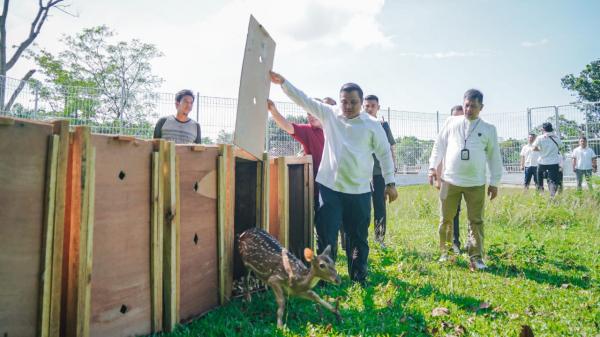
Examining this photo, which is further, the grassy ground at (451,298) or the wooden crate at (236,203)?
the wooden crate at (236,203)

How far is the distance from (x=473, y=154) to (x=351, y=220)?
2175mm


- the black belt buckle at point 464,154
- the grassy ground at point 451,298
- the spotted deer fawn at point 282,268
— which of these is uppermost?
the black belt buckle at point 464,154

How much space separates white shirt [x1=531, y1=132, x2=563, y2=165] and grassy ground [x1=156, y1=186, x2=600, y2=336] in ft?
14.6

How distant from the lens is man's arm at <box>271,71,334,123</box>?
467 cm

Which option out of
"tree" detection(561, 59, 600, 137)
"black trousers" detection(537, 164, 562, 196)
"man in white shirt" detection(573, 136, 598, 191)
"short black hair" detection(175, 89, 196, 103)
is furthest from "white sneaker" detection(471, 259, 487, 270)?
"tree" detection(561, 59, 600, 137)

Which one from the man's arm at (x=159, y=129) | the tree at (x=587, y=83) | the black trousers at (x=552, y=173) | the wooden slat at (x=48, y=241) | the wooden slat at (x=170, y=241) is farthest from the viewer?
the tree at (x=587, y=83)

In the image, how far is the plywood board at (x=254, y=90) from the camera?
3.95 metres

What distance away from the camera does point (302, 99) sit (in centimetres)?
474

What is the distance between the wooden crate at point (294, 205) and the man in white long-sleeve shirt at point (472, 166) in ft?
7.05

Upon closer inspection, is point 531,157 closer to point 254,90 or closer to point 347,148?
point 347,148

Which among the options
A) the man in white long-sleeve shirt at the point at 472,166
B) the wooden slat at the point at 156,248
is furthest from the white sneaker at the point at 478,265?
the wooden slat at the point at 156,248

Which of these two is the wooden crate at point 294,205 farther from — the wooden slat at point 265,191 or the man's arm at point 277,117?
the man's arm at point 277,117

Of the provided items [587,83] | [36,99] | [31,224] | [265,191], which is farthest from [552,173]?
[587,83]

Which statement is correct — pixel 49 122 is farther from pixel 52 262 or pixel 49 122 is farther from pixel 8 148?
pixel 52 262
